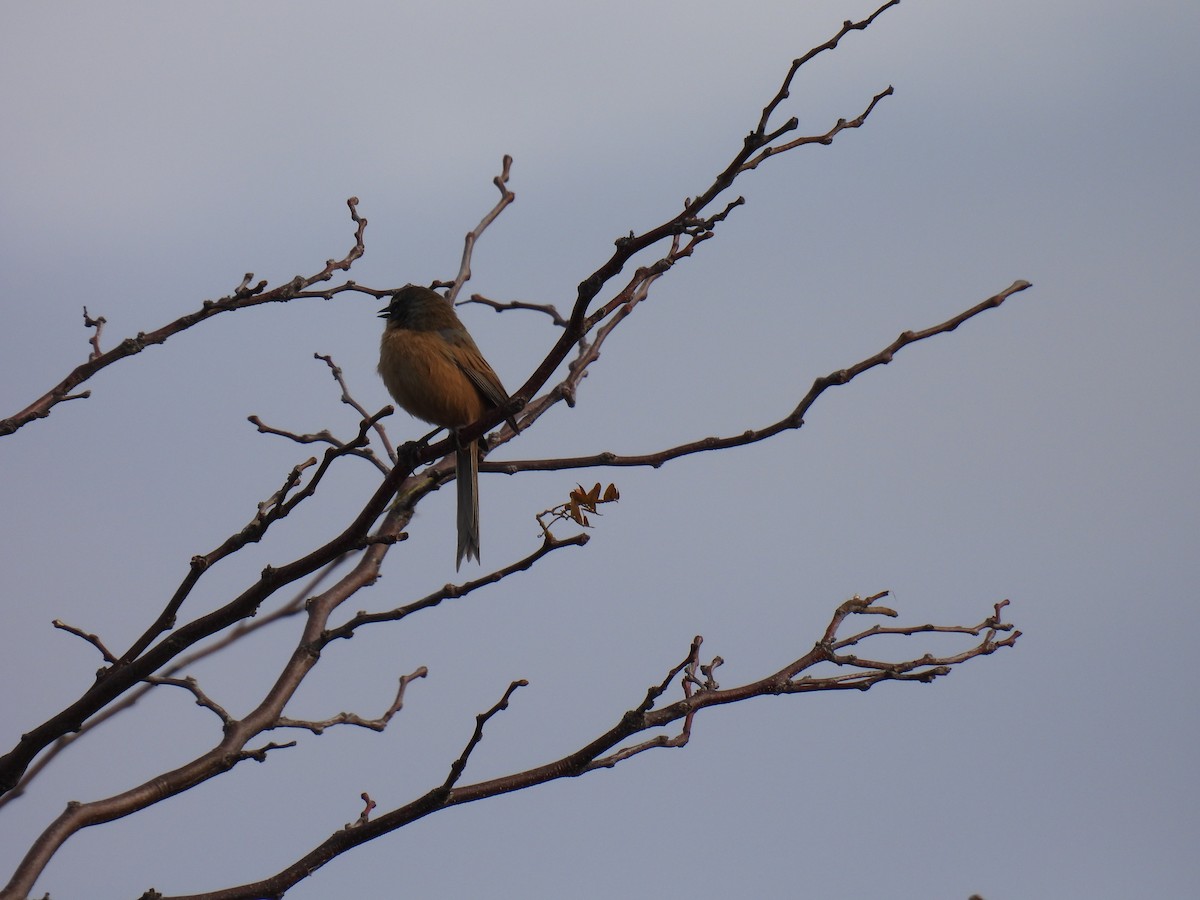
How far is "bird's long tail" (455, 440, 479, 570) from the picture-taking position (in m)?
5.57

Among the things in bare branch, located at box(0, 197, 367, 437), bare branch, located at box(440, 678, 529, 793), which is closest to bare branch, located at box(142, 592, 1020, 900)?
bare branch, located at box(440, 678, 529, 793)

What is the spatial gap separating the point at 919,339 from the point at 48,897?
3.00 m

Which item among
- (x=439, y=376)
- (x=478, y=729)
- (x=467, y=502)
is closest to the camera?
(x=478, y=729)

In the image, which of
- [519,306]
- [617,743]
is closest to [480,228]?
[519,306]

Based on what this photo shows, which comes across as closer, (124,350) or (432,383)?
(124,350)

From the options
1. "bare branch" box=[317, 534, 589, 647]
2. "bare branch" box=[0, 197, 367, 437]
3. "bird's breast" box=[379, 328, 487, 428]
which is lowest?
"bare branch" box=[317, 534, 589, 647]

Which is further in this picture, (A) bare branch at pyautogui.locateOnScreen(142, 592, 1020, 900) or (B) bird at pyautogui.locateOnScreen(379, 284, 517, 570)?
(B) bird at pyautogui.locateOnScreen(379, 284, 517, 570)

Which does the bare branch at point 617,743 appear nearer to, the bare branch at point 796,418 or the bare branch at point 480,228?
the bare branch at point 796,418

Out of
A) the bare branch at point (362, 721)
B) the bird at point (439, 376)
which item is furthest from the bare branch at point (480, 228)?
the bare branch at point (362, 721)

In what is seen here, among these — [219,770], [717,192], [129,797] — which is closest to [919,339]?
[717,192]

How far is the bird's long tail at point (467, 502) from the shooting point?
5574 millimetres

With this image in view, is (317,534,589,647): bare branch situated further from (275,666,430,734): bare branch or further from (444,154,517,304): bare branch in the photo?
(444,154,517,304): bare branch

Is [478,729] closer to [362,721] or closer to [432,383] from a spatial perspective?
[362,721]

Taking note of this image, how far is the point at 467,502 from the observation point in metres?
5.66
